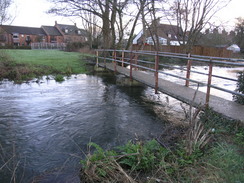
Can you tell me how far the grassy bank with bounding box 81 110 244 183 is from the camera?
2736mm

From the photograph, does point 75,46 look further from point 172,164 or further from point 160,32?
Result: point 172,164

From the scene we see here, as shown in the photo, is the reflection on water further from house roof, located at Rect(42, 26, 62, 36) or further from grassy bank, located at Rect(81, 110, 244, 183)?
house roof, located at Rect(42, 26, 62, 36)

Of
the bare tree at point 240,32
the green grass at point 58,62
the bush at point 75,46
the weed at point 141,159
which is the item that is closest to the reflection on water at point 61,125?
the weed at point 141,159

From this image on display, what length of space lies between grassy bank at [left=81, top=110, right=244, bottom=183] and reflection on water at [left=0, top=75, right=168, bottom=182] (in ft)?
1.42

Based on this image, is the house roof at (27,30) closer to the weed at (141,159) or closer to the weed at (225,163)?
the weed at (141,159)

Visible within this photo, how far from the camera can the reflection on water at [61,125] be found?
3.36 m

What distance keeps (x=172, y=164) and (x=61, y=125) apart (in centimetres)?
277

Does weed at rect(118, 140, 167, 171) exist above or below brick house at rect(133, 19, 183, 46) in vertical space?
below

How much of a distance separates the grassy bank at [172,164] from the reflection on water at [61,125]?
433mm

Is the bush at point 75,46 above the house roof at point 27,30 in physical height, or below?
below

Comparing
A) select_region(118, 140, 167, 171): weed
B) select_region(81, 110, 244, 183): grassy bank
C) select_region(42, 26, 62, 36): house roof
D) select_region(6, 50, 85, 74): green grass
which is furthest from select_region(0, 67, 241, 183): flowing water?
select_region(42, 26, 62, 36): house roof

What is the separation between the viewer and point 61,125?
491cm

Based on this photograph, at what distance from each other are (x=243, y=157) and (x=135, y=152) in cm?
144

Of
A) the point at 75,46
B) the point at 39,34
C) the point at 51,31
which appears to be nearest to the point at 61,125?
the point at 75,46
